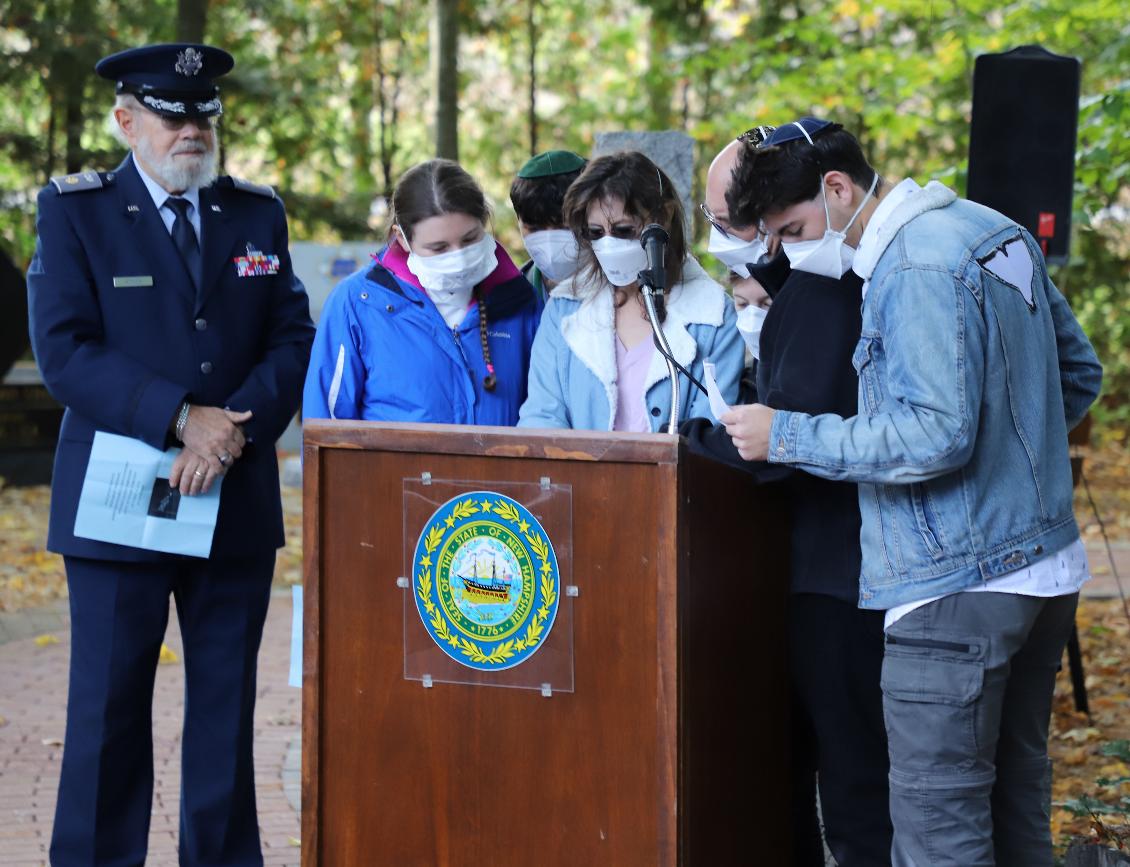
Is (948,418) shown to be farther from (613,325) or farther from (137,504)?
(137,504)

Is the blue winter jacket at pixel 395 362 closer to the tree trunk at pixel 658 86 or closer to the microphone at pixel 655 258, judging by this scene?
the microphone at pixel 655 258

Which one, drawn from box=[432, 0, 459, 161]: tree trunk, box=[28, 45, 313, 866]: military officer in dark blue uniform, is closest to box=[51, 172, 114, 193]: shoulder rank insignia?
box=[28, 45, 313, 866]: military officer in dark blue uniform

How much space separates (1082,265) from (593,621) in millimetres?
15288

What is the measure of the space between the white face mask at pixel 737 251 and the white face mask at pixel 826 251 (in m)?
0.46

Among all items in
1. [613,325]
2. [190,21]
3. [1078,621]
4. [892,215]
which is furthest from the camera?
[190,21]

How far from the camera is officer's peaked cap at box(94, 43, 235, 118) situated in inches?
142

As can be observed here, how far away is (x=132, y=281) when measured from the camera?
3617 millimetres

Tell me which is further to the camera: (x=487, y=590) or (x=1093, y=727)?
(x=1093, y=727)

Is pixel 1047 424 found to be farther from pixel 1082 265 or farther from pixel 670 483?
pixel 1082 265

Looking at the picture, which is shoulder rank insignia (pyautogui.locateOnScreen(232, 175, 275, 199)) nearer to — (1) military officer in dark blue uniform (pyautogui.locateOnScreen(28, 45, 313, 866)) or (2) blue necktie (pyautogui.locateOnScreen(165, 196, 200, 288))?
(1) military officer in dark blue uniform (pyautogui.locateOnScreen(28, 45, 313, 866))

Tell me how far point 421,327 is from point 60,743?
3.13 meters

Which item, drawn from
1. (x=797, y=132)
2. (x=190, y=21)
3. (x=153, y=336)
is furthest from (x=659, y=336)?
(x=190, y=21)

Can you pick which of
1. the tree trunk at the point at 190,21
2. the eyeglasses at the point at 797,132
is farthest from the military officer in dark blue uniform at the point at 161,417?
the tree trunk at the point at 190,21

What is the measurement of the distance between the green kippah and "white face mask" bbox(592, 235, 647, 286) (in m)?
0.73
